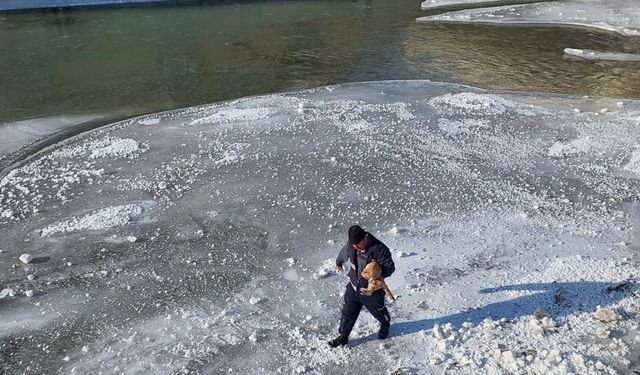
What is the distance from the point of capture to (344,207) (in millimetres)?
9812

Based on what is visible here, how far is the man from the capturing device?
590cm

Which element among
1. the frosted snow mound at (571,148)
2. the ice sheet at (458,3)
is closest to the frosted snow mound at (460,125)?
the frosted snow mound at (571,148)

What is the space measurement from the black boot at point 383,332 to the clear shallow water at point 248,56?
10795 mm

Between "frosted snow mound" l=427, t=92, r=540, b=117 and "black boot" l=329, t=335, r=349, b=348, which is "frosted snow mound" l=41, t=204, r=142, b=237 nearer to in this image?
"black boot" l=329, t=335, r=349, b=348

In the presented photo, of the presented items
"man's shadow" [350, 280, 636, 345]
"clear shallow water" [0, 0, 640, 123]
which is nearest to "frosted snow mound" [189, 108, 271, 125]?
"clear shallow water" [0, 0, 640, 123]

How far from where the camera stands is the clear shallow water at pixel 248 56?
16609 mm

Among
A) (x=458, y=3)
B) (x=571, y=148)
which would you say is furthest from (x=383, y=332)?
(x=458, y=3)

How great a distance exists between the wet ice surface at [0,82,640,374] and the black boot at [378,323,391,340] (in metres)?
0.11

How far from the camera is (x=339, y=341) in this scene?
21.6 ft

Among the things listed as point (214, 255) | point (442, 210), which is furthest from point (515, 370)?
point (214, 255)

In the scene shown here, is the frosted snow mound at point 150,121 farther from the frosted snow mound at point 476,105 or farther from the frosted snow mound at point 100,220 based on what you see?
the frosted snow mound at point 476,105

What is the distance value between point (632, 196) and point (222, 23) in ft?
66.1

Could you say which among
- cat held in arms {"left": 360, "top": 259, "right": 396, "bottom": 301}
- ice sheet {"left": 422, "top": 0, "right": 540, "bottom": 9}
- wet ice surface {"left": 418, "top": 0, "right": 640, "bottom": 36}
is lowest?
cat held in arms {"left": 360, "top": 259, "right": 396, "bottom": 301}

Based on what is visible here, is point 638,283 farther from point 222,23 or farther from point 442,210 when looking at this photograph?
point 222,23
